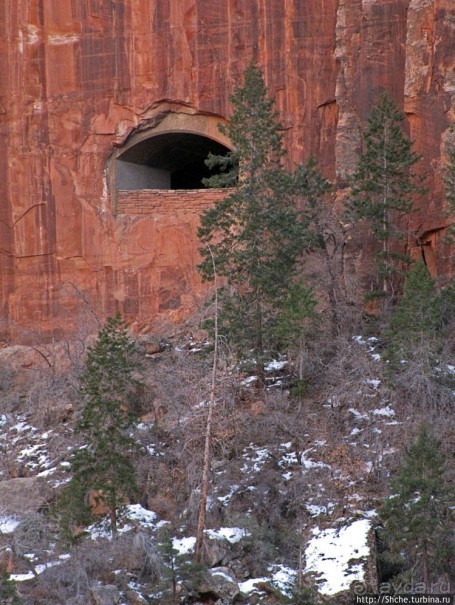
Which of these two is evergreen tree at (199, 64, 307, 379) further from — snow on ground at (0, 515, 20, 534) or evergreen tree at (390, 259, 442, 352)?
snow on ground at (0, 515, 20, 534)

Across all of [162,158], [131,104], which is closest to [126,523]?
[131,104]

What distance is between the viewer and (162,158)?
32.3 meters

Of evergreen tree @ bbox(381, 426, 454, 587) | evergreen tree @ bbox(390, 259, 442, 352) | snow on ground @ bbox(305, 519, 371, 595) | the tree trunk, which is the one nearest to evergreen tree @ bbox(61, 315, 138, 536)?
the tree trunk

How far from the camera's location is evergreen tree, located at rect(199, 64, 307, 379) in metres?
25.3

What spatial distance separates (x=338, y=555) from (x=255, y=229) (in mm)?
6982

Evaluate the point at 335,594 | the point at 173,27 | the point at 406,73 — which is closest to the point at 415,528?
the point at 335,594

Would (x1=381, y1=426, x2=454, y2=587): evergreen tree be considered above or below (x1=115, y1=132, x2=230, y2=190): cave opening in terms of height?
below

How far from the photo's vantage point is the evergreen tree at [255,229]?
2534 centimetres

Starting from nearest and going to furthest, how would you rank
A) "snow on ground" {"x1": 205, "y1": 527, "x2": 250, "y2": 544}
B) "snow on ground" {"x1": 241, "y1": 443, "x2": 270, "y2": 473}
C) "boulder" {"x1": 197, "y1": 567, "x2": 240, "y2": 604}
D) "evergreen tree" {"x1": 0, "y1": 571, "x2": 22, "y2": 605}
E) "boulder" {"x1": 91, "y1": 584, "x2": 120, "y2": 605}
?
"evergreen tree" {"x1": 0, "y1": 571, "x2": 22, "y2": 605} < "boulder" {"x1": 91, "y1": 584, "x2": 120, "y2": 605} < "boulder" {"x1": 197, "y1": 567, "x2": 240, "y2": 604} < "snow on ground" {"x1": 205, "y1": 527, "x2": 250, "y2": 544} < "snow on ground" {"x1": 241, "y1": 443, "x2": 270, "y2": 473}

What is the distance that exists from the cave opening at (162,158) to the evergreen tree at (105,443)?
802 cm

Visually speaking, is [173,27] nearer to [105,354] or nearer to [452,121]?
[452,121]

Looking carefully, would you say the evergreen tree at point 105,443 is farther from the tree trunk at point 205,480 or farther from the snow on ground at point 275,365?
the snow on ground at point 275,365

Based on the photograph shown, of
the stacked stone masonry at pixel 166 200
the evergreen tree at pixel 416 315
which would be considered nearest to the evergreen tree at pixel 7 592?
the evergreen tree at pixel 416 315

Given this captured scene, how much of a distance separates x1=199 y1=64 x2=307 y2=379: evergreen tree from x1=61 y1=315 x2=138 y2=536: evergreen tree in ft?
9.83
